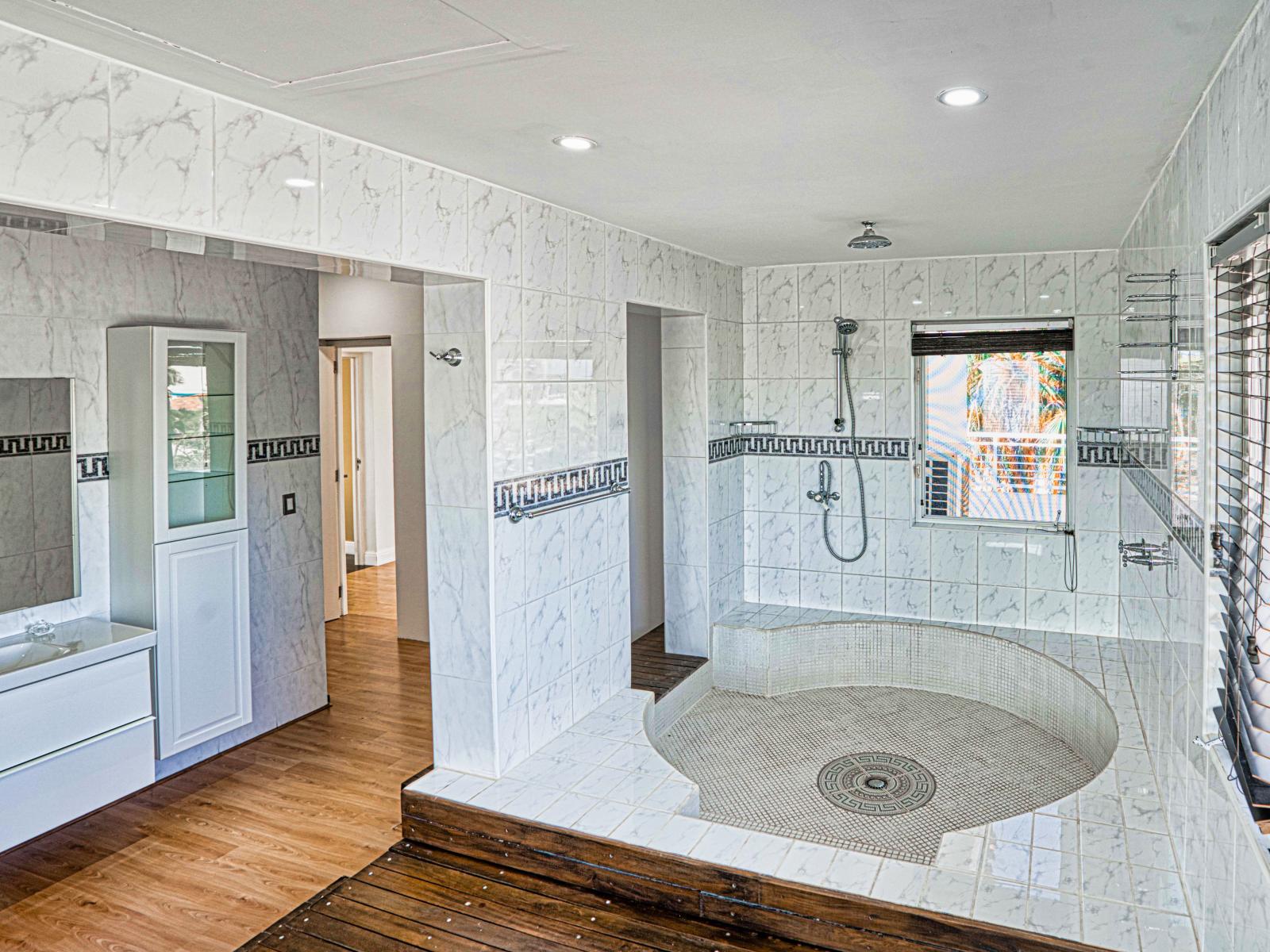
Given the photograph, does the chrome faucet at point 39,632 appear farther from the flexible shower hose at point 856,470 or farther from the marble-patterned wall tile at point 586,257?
the flexible shower hose at point 856,470

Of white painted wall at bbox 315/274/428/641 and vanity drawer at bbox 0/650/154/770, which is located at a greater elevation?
white painted wall at bbox 315/274/428/641

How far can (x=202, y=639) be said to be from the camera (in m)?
4.43

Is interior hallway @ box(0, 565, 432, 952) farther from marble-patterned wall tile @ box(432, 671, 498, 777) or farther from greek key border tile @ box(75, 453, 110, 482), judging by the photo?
greek key border tile @ box(75, 453, 110, 482)

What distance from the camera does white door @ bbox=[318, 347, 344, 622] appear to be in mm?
7336

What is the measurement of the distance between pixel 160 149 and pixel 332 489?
5.59 meters

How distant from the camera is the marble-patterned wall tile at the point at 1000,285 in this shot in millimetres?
5699

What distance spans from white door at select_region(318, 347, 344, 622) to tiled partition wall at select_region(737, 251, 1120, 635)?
324 cm

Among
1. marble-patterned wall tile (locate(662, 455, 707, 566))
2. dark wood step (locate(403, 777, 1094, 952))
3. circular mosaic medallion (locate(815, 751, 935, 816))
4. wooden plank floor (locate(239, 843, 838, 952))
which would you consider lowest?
circular mosaic medallion (locate(815, 751, 935, 816))

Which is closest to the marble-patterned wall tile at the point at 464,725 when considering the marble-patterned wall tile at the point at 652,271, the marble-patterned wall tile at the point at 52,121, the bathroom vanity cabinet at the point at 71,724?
the bathroom vanity cabinet at the point at 71,724

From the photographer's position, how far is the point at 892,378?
6062mm

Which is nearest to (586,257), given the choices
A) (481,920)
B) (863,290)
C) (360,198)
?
(360,198)

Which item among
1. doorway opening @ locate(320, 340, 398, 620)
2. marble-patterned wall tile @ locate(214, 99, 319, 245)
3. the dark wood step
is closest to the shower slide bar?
the dark wood step

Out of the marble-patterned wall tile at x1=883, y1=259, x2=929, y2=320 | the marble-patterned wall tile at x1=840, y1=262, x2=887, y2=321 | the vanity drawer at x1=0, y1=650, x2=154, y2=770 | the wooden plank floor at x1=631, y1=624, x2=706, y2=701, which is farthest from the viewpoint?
the marble-patterned wall tile at x1=840, y1=262, x2=887, y2=321

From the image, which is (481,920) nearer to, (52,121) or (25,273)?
(52,121)
